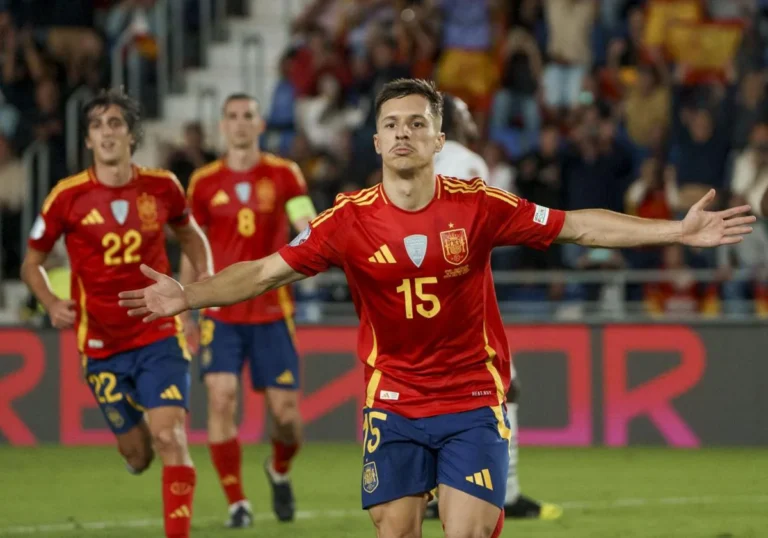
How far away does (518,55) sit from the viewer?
1727cm

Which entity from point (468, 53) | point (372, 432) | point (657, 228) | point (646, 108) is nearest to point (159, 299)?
point (372, 432)

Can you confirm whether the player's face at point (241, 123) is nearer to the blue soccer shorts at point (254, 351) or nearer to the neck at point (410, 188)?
the blue soccer shorts at point (254, 351)

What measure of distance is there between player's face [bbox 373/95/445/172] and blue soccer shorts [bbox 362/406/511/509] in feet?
3.32

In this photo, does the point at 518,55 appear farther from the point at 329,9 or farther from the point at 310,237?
the point at 310,237

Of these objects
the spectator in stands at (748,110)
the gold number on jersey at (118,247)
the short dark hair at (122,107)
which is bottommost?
the gold number on jersey at (118,247)

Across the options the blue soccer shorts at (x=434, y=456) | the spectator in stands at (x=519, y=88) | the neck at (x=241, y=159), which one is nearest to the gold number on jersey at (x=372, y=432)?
the blue soccer shorts at (x=434, y=456)

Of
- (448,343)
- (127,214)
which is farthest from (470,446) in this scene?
(127,214)

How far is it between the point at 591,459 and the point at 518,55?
5.99 m

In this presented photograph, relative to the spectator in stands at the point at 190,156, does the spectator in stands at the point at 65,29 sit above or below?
above

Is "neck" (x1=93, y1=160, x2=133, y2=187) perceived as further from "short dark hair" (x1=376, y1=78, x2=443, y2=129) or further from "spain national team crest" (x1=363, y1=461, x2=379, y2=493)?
"spain national team crest" (x1=363, y1=461, x2=379, y2=493)

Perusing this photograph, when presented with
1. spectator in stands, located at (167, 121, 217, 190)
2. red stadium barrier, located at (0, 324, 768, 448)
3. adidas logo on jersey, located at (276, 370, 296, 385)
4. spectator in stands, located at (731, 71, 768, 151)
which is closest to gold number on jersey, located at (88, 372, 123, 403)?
adidas logo on jersey, located at (276, 370, 296, 385)

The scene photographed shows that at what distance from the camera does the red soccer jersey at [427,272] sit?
6.04 metres

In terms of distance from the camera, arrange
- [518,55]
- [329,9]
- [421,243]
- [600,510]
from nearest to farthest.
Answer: [421,243] < [600,510] < [518,55] < [329,9]

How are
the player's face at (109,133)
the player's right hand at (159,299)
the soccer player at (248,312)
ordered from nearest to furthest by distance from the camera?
1. the player's right hand at (159,299)
2. the player's face at (109,133)
3. the soccer player at (248,312)
